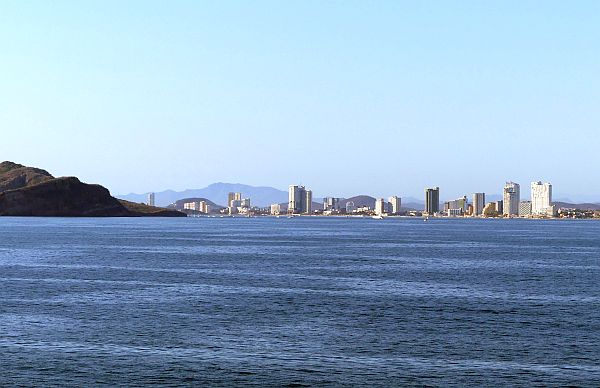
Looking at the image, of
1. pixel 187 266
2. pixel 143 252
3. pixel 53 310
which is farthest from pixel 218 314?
pixel 143 252

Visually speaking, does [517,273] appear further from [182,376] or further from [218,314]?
[182,376]

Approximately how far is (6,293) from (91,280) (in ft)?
49.1

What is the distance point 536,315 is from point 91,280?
169 ft

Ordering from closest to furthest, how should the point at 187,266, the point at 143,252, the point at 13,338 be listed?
the point at 13,338
the point at 187,266
the point at 143,252

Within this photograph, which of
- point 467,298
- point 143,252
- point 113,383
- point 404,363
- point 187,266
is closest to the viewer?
point 113,383

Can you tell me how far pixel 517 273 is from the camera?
108m

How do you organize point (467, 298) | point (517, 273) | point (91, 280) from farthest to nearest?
point (517, 273)
point (91, 280)
point (467, 298)

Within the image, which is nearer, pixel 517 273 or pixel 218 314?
pixel 218 314

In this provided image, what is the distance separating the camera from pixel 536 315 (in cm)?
6656

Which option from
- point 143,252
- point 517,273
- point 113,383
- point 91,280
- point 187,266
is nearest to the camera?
point 113,383

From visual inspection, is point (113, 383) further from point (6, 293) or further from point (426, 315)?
point (6, 293)

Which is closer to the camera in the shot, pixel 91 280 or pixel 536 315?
pixel 536 315

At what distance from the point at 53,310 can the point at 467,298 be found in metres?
38.6

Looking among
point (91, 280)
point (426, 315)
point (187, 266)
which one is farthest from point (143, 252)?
point (426, 315)
